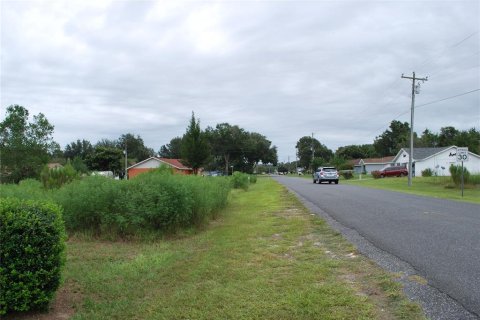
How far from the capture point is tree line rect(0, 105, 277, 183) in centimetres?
3641

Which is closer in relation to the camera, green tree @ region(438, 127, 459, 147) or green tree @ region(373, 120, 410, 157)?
green tree @ region(438, 127, 459, 147)

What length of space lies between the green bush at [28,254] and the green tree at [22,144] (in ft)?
179

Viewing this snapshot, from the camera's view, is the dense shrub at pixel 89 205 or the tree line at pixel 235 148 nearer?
the dense shrub at pixel 89 205

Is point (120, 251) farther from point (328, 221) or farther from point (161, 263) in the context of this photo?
point (328, 221)

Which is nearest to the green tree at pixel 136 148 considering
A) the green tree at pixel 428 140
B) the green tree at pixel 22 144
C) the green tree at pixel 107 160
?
the green tree at pixel 107 160

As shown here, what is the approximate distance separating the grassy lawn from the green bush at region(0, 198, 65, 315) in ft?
1.37

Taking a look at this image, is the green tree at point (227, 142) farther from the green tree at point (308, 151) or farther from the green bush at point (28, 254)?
the green bush at point (28, 254)

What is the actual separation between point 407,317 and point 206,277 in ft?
9.15

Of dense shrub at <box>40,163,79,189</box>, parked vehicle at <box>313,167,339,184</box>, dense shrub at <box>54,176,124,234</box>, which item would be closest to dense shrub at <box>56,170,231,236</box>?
dense shrub at <box>54,176,124,234</box>

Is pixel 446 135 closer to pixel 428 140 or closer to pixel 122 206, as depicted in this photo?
pixel 428 140

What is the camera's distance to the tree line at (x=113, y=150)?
119 feet

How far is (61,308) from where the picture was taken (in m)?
4.88

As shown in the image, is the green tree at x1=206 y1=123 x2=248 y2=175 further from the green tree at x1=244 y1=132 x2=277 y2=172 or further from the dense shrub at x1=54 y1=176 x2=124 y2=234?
the dense shrub at x1=54 y1=176 x2=124 y2=234

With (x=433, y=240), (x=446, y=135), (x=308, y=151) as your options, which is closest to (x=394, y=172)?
(x=433, y=240)
